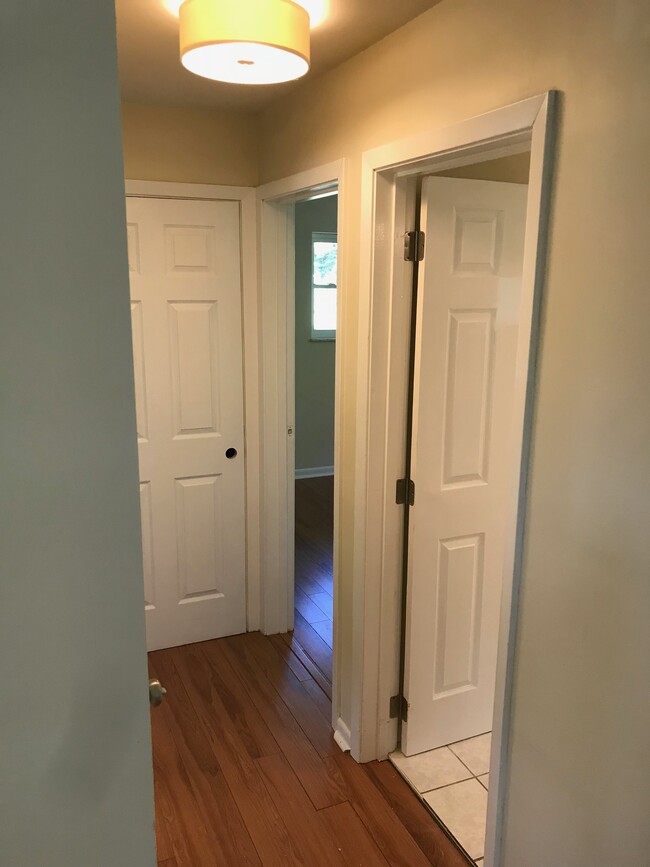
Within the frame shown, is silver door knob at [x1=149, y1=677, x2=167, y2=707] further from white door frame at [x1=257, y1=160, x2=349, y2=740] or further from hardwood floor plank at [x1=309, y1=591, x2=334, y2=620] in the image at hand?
hardwood floor plank at [x1=309, y1=591, x2=334, y2=620]

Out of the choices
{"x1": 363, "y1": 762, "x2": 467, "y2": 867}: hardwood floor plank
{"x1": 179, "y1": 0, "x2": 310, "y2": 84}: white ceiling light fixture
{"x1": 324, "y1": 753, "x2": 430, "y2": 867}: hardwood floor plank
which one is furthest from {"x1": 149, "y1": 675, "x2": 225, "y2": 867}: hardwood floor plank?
{"x1": 179, "y1": 0, "x2": 310, "y2": 84}: white ceiling light fixture

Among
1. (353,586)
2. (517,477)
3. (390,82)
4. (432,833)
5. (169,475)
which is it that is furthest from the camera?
(169,475)

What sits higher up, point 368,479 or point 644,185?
point 644,185

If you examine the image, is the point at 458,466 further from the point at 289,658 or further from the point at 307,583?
the point at 307,583

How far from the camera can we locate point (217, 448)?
3234 mm

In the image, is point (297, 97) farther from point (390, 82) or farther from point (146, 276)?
point (146, 276)

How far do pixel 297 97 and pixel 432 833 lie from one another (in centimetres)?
264

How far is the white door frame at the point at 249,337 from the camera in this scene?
9.66ft

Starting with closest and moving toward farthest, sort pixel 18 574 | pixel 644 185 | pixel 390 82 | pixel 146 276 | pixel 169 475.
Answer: pixel 18 574, pixel 644 185, pixel 390 82, pixel 146 276, pixel 169 475

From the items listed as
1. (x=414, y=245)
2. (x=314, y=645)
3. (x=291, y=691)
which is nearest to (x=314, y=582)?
(x=314, y=645)

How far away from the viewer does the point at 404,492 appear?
237cm

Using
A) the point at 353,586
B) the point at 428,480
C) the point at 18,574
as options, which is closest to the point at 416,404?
the point at 428,480

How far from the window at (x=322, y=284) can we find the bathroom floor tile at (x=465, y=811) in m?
4.22

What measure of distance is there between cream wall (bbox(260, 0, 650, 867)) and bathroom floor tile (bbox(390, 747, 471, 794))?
0.69 metres
